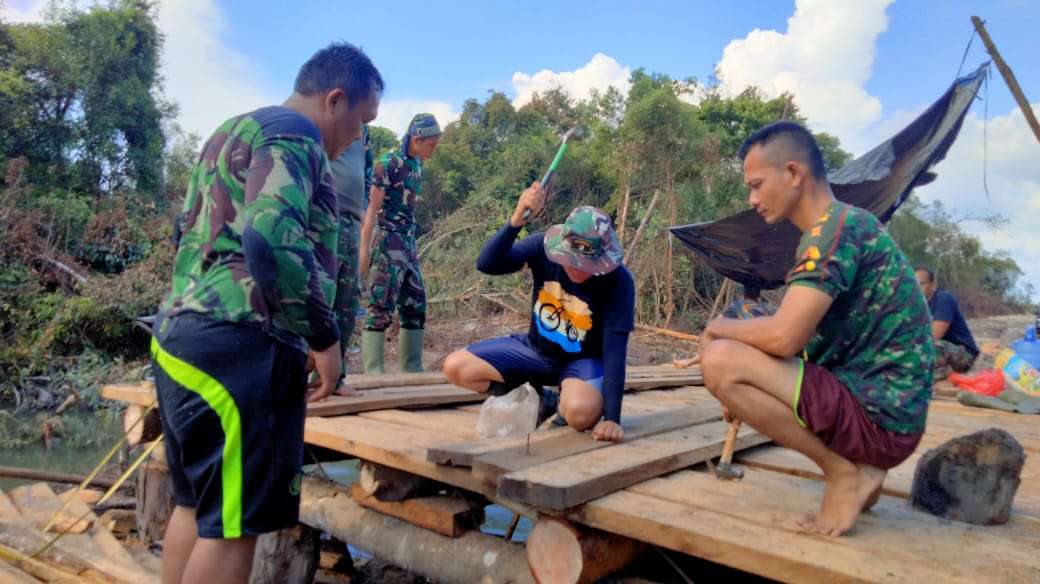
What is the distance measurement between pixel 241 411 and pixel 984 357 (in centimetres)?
897

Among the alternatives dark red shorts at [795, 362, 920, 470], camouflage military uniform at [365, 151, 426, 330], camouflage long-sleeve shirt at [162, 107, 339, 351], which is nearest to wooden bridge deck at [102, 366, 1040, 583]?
dark red shorts at [795, 362, 920, 470]

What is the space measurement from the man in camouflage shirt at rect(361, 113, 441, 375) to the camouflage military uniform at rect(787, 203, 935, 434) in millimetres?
2950

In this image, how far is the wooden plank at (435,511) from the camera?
2.71 metres

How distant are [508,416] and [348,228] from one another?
1.28 m

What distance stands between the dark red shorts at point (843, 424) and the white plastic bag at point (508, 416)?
4.15 ft

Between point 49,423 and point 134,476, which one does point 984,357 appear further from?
point 49,423

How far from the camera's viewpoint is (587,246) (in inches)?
111

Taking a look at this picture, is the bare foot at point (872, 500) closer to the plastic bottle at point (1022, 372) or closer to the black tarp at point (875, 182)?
the plastic bottle at point (1022, 372)

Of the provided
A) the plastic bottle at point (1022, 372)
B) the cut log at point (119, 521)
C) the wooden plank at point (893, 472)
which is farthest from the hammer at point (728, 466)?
the plastic bottle at point (1022, 372)

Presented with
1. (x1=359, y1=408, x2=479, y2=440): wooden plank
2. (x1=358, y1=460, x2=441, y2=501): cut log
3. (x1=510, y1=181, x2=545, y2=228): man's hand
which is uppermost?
(x1=510, y1=181, x2=545, y2=228): man's hand

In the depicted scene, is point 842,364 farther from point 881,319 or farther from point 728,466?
point 728,466

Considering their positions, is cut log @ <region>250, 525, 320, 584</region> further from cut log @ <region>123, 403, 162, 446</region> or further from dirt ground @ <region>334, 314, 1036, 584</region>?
dirt ground @ <region>334, 314, 1036, 584</region>

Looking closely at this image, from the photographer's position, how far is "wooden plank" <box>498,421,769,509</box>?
77.8 inches

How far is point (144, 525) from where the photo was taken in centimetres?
342
